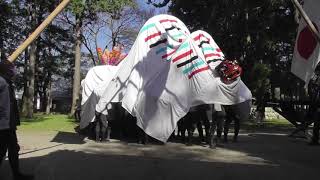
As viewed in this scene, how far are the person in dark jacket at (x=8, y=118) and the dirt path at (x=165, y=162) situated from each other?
594 mm

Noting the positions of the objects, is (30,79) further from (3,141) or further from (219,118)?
(3,141)

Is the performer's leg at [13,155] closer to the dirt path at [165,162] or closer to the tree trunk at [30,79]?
the dirt path at [165,162]

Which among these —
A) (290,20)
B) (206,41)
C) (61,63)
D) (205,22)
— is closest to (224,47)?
(205,22)

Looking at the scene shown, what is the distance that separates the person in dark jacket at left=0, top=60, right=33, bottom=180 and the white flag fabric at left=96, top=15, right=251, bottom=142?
5.98 metres

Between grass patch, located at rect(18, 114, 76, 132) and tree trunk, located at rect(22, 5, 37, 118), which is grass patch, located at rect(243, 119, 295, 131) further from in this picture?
tree trunk, located at rect(22, 5, 37, 118)

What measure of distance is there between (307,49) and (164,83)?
6.29 metres

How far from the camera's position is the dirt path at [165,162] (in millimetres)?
9789

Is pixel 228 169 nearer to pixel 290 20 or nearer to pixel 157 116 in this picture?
pixel 157 116

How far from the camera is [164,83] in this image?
1541 centimetres

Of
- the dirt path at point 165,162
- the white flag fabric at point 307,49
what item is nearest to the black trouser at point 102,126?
the dirt path at point 165,162

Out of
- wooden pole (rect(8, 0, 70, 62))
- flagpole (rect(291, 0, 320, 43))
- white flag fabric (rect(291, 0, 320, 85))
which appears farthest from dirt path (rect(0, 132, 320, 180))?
flagpole (rect(291, 0, 320, 43))

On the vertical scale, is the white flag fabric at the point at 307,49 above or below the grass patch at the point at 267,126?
above

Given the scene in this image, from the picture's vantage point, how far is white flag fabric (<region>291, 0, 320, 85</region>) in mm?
9172

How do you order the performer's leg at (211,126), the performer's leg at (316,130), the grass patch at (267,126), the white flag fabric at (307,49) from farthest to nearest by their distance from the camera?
the grass patch at (267,126) → the performer's leg at (316,130) → the performer's leg at (211,126) → the white flag fabric at (307,49)
